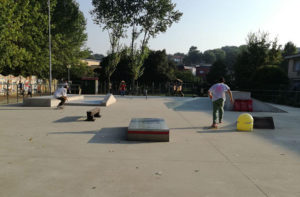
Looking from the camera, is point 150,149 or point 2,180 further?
point 150,149

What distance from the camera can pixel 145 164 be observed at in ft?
15.0

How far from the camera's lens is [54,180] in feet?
12.1

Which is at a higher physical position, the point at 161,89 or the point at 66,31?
A: the point at 66,31

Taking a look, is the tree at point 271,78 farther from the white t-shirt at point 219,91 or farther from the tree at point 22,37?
the tree at point 22,37

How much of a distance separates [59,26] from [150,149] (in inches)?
1308

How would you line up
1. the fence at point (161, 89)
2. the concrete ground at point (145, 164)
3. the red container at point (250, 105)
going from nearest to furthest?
the concrete ground at point (145, 164)
the red container at point (250, 105)
the fence at point (161, 89)

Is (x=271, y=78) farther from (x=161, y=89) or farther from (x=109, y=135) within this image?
(x=109, y=135)

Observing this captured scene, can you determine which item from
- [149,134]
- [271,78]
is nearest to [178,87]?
[271,78]

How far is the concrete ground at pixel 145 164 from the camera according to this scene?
3445 millimetres

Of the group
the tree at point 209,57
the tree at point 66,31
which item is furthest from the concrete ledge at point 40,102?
the tree at point 209,57

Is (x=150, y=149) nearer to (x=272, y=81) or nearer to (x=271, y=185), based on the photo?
(x=271, y=185)

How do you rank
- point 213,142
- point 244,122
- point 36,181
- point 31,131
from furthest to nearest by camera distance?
point 244,122
point 31,131
point 213,142
point 36,181

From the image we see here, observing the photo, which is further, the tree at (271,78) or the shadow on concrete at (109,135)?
the tree at (271,78)

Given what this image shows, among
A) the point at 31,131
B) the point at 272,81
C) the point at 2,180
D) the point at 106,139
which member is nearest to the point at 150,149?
the point at 106,139
